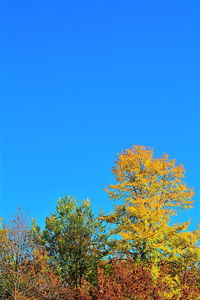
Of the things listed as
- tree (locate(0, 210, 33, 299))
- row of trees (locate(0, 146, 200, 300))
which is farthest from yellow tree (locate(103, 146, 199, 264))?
tree (locate(0, 210, 33, 299))

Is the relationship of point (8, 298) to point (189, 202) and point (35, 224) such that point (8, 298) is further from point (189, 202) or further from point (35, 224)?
point (189, 202)

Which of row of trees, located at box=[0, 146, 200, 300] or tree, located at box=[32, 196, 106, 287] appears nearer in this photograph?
row of trees, located at box=[0, 146, 200, 300]

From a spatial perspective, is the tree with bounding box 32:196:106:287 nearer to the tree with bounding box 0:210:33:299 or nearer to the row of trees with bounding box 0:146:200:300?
the row of trees with bounding box 0:146:200:300

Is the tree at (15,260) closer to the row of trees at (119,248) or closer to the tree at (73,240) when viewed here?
the row of trees at (119,248)

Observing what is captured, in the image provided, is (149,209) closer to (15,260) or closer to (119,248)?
(119,248)

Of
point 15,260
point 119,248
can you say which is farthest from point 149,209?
point 15,260

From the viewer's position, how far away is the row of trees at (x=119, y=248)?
71.3ft

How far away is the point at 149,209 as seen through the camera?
102 feet

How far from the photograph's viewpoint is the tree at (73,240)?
1331 inches

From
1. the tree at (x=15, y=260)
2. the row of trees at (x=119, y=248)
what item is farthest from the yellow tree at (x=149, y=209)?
the tree at (x=15, y=260)

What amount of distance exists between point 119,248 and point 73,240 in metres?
6.02

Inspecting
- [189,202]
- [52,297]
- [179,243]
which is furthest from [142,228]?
[52,297]

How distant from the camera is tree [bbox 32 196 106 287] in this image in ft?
111

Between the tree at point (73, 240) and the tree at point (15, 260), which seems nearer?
the tree at point (15, 260)
